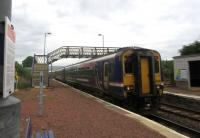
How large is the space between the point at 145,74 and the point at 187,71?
15361mm

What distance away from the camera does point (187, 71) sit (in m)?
27.3

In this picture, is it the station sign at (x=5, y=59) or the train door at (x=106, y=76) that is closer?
the station sign at (x=5, y=59)

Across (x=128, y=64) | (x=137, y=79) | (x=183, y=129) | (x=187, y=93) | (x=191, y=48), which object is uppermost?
(x=191, y=48)

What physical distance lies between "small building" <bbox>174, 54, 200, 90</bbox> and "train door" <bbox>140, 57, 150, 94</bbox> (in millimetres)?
13936

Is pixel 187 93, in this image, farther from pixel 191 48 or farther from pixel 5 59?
pixel 191 48

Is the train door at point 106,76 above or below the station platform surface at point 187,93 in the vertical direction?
above

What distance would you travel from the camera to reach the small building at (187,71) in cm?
2727

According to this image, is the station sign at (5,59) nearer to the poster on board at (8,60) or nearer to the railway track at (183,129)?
the poster on board at (8,60)

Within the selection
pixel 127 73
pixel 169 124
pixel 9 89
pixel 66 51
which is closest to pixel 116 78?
pixel 127 73

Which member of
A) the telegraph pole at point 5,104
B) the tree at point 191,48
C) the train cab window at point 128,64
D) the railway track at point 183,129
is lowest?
the railway track at point 183,129

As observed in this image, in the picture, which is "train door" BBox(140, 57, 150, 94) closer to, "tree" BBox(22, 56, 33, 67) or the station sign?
the station sign

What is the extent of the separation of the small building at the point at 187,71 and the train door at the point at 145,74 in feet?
45.7

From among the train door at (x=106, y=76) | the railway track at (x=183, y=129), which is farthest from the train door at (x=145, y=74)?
the train door at (x=106, y=76)

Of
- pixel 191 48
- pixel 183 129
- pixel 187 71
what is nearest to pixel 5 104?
pixel 183 129
